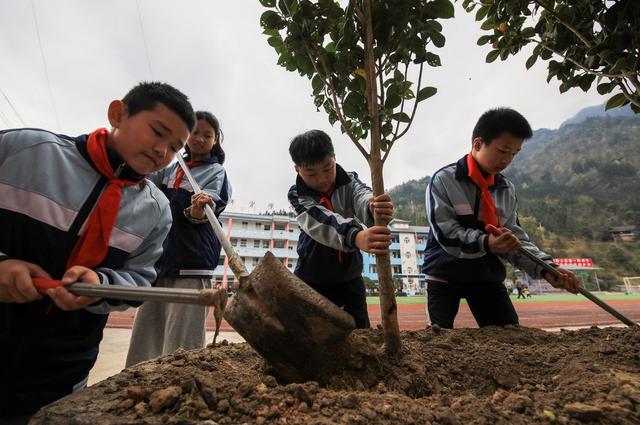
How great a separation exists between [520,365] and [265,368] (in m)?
1.03

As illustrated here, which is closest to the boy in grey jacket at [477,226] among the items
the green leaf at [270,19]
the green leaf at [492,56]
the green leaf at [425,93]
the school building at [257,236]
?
the green leaf at [492,56]

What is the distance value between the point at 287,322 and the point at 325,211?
41.8 inches

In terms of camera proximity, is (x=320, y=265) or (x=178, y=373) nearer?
(x=178, y=373)

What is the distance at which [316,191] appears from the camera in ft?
7.74

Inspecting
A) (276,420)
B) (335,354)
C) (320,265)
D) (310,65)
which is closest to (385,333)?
(335,354)

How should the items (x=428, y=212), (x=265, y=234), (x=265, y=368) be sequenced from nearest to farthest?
(x=265, y=368) → (x=428, y=212) → (x=265, y=234)

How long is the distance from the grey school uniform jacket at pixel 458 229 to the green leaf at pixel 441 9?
1.03 m

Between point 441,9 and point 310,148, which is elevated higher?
point 441,9

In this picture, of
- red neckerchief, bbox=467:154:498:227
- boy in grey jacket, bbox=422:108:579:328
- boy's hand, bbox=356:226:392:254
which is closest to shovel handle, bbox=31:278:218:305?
boy's hand, bbox=356:226:392:254

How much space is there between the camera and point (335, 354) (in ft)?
3.86

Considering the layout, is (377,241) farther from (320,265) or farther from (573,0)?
(573,0)

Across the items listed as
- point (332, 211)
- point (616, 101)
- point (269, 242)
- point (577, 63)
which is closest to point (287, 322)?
point (332, 211)

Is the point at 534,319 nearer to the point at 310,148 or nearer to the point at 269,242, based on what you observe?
the point at 310,148

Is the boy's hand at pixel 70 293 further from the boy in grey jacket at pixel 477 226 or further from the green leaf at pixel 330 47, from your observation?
the boy in grey jacket at pixel 477 226
